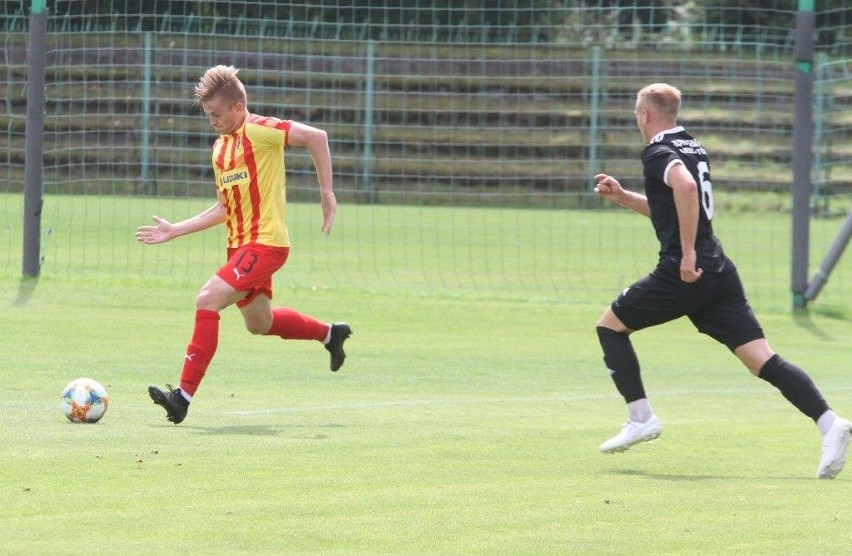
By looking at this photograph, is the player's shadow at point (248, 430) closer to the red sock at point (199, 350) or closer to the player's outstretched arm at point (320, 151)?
the red sock at point (199, 350)

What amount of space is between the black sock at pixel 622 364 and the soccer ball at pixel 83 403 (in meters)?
2.64

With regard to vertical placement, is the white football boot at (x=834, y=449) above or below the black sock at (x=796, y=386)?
below

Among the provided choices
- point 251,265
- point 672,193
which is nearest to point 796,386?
point 672,193

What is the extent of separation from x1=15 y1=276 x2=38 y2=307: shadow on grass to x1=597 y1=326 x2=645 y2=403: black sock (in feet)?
23.6

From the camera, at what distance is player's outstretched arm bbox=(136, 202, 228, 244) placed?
31.2ft

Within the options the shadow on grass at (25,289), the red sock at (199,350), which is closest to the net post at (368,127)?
the shadow on grass at (25,289)

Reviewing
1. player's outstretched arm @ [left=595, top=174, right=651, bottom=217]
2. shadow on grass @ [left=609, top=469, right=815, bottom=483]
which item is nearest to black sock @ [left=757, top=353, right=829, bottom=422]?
shadow on grass @ [left=609, top=469, right=815, bottom=483]

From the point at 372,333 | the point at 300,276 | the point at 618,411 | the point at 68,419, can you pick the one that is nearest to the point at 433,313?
the point at 372,333

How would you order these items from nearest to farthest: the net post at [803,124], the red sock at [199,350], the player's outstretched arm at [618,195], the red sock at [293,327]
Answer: the player's outstretched arm at [618,195] → the red sock at [199,350] → the red sock at [293,327] → the net post at [803,124]

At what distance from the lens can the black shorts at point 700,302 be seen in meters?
8.02

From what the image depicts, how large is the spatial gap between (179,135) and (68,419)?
1255 cm

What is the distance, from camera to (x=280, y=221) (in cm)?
941

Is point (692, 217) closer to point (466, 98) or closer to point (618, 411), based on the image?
point (618, 411)

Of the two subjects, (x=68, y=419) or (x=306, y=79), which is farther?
(x=306, y=79)
